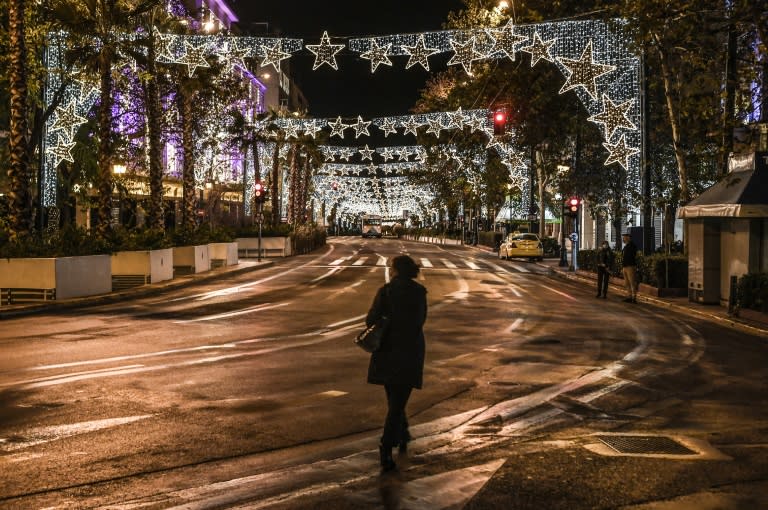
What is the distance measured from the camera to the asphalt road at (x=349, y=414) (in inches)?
240

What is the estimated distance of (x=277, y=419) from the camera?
827 centimetres

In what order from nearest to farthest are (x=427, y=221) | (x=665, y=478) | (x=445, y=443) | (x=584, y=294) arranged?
(x=665, y=478), (x=445, y=443), (x=584, y=294), (x=427, y=221)

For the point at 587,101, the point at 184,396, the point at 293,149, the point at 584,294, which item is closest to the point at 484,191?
the point at 293,149

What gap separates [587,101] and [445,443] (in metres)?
29.1

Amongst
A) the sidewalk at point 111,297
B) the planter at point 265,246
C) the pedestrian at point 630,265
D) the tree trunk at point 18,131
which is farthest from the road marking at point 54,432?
the planter at point 265,246

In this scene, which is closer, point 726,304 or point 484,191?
point 726,304

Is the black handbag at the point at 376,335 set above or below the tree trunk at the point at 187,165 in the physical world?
below

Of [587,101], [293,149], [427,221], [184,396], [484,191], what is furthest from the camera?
[427,221]

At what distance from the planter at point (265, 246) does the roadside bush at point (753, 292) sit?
112ft

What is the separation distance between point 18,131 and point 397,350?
19.1 metres

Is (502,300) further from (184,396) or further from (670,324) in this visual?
(184,396)

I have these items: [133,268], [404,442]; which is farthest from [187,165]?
[404,442]

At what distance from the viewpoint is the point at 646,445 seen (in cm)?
741

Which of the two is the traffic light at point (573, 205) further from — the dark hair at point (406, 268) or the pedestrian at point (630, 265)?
the dark hair at point (406, 268)
